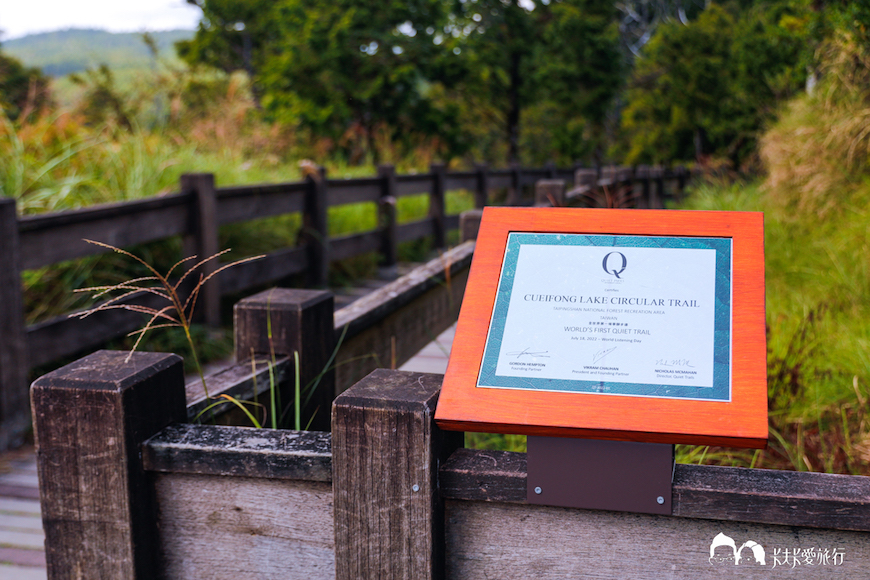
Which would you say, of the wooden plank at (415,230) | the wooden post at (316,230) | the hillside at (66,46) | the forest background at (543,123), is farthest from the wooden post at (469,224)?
the hillside at (66,46)

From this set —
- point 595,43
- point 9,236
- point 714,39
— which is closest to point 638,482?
point 9,236

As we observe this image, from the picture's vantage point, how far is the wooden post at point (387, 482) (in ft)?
4.00

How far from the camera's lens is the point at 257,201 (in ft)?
19.0

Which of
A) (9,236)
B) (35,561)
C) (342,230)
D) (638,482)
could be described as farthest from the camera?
(342,230)

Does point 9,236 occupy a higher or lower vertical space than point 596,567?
higher

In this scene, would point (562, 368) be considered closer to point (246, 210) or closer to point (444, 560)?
point (444, 560)

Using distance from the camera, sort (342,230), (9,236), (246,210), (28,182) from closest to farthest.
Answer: (9,236) < (28,182) < (246,210) < (342,230)

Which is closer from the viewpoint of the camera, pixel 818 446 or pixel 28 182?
pixel 818 446

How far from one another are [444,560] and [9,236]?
9.90 ft

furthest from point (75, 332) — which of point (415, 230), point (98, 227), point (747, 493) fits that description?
point (415, 230)

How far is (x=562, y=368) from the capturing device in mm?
1190

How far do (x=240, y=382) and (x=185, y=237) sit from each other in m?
3.43

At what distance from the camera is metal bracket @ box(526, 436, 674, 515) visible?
118 cm
